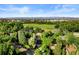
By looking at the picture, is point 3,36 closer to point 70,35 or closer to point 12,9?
point 12,9

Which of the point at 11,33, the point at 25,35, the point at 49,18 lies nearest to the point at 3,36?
the point at 11,33

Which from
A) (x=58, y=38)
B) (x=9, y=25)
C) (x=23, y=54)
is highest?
(x=9, y=25)

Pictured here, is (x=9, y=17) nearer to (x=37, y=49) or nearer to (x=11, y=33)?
(x=11, y=33)

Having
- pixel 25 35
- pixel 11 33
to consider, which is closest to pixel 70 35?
pixel 25 35

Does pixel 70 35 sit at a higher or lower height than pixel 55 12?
lower

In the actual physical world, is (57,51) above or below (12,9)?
below
